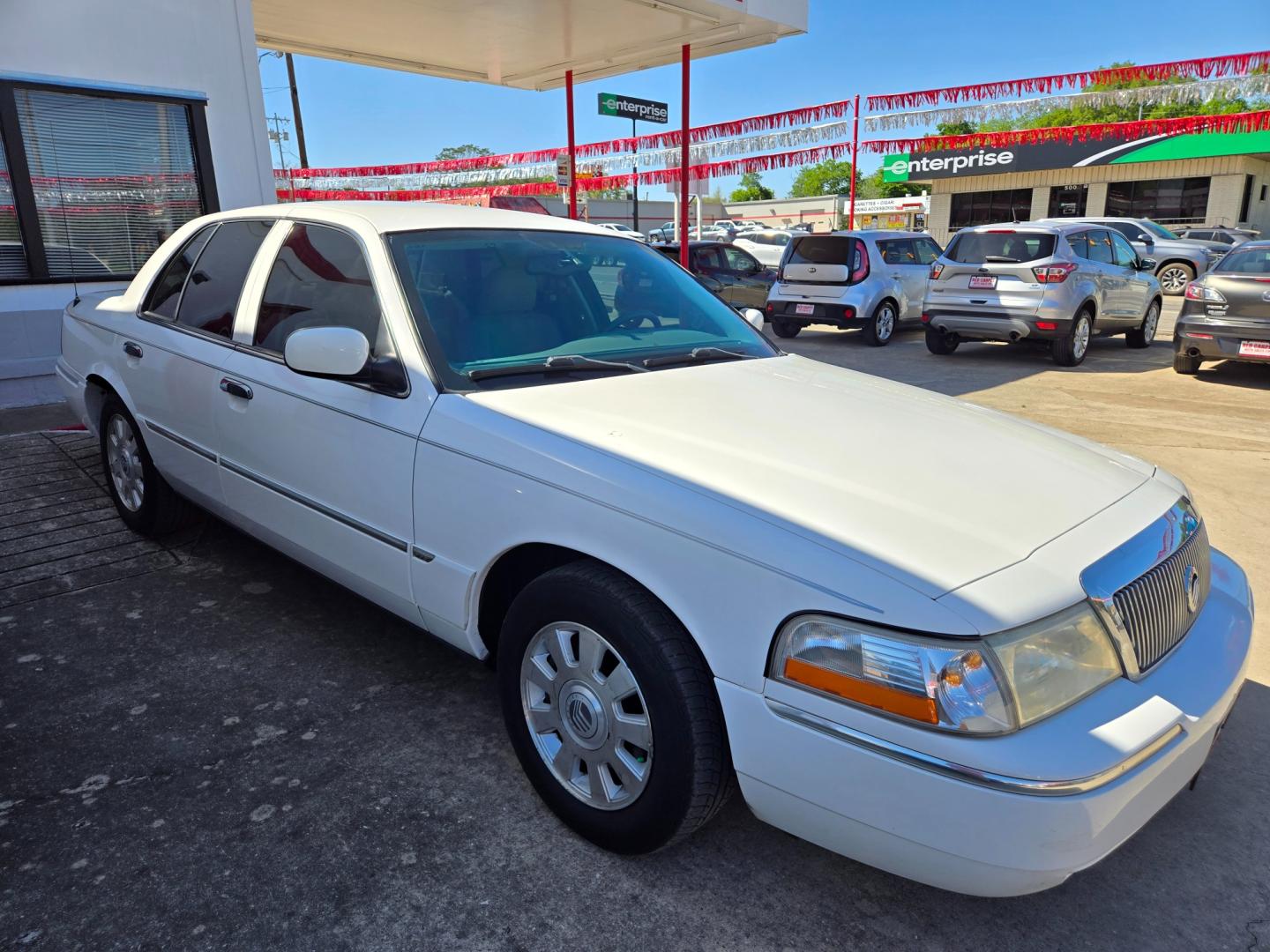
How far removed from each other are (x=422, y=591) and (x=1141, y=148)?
130 ft

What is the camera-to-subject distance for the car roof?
314cm

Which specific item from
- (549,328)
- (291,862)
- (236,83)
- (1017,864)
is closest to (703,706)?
(1017,864)

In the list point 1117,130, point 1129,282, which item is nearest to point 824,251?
point 1129,282

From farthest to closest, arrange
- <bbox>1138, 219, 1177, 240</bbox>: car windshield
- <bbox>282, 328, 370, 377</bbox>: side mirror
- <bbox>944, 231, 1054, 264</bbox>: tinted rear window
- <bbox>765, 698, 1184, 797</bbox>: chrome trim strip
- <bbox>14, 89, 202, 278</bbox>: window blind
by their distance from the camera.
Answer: <bbox>1138, 219, 1177, 240</bbox>: car windshield, <bbox>944, 231, 1054, 264</bbox>: tinted rear window, <bbox>14, 89, 202, 278</bbox>: window blind, <bbox>282, 328, 370, 377</bbox>: side mirror, <bbox>765, 698, 1184, 797</bbox>: chrome trim strip

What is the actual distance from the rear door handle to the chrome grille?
2.85m

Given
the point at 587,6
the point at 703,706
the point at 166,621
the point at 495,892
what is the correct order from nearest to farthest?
1. the point at 703,706
2. the point at 495,892
3. the point at 166,621
4. the point at 587,6

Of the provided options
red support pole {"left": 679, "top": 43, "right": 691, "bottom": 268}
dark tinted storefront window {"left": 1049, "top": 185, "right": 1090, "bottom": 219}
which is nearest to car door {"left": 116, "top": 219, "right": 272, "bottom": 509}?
red support pole {"left": 679, "top": 43, "right": 691, "bottom": 268}

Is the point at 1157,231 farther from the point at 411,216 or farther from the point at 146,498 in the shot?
the point at 146,498

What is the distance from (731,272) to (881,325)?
11.0 ft

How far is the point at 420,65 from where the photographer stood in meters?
12.6

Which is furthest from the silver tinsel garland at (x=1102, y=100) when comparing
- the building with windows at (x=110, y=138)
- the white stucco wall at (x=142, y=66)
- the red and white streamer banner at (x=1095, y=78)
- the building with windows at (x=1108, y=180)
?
the building with windows at (x=1108, y=180)

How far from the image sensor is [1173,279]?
20.5 m

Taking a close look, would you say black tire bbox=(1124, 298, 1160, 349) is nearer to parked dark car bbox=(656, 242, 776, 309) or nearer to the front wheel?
the front wheel

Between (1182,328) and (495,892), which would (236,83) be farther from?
(1182,328)
